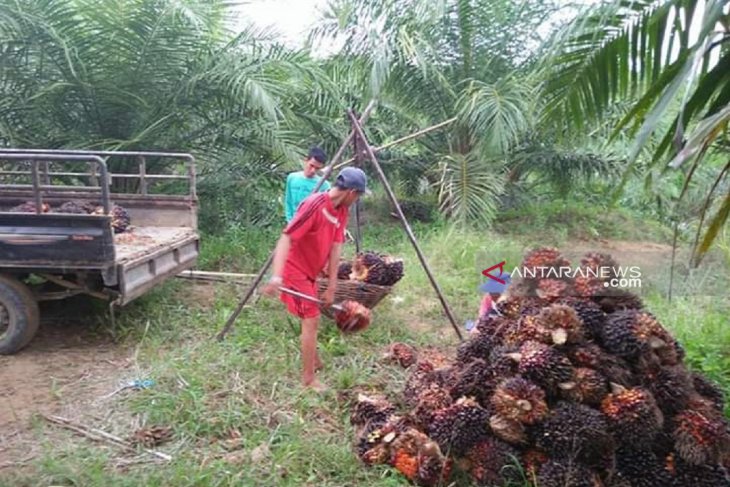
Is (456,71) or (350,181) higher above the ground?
(456,71)

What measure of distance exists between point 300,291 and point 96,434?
129 cm

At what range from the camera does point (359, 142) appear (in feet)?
16.2

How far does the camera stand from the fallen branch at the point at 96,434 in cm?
290

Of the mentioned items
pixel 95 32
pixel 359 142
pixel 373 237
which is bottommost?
pixel 373 237

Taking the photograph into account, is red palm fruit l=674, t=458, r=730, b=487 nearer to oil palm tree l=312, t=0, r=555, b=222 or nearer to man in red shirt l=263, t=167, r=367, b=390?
man in red shirt l=263, t=167, r=367, b=390

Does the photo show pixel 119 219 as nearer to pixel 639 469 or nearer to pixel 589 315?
pixel 589 315

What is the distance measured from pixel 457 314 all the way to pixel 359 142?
170cm

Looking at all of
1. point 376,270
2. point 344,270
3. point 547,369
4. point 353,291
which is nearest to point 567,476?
point 547,369

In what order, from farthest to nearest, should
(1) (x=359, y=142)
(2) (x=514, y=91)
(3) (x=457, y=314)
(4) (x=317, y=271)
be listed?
(2) (x=514, y=91), (3) (x=457, y=314), (1) (x=359, y=142), (4) (x=317, y=271)

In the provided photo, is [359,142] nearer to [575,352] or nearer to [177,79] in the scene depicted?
[575,352]

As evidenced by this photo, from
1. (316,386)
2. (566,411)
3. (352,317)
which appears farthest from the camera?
(352,317)

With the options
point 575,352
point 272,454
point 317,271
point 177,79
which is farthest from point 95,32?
point 575,352

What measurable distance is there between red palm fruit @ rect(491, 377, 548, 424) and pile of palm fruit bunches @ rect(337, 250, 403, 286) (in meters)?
2.10

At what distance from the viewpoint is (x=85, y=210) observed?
4.75 meters
